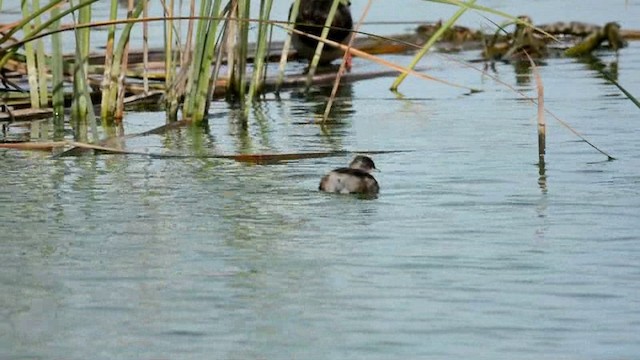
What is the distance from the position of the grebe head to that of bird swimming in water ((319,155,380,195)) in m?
0.11

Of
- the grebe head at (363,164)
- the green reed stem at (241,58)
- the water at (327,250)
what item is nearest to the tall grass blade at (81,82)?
the water at (327,250)

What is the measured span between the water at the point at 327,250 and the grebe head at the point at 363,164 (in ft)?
0.30

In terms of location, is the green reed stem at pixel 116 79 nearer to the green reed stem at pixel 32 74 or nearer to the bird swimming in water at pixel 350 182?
the green reed stem at pixel 32 74

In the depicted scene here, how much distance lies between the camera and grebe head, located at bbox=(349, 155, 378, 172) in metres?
7.93

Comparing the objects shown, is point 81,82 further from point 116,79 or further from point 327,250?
point 327,250

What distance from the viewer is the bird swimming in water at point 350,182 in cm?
733

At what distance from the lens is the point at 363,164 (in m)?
7.98

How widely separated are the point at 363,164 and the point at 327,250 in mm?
1668

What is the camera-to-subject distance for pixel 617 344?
16.3 ft

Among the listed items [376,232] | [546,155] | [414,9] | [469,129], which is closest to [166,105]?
[469,129]

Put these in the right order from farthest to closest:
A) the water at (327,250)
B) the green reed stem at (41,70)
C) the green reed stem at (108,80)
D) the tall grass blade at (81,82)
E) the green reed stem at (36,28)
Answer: the green reed stem at (41,70) → the green reed stem at (108,80) → the tall grass blade at (81,82) → the green reed stem at (36,28) → the water at (327,250)

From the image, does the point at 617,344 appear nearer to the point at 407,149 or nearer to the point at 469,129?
the point at 407,149

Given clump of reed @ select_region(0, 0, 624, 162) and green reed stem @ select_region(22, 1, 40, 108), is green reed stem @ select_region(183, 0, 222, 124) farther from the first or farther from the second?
green reed stem @ select_region(22, 1, 40, 108)

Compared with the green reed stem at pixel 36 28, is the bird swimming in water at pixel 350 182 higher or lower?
lower
